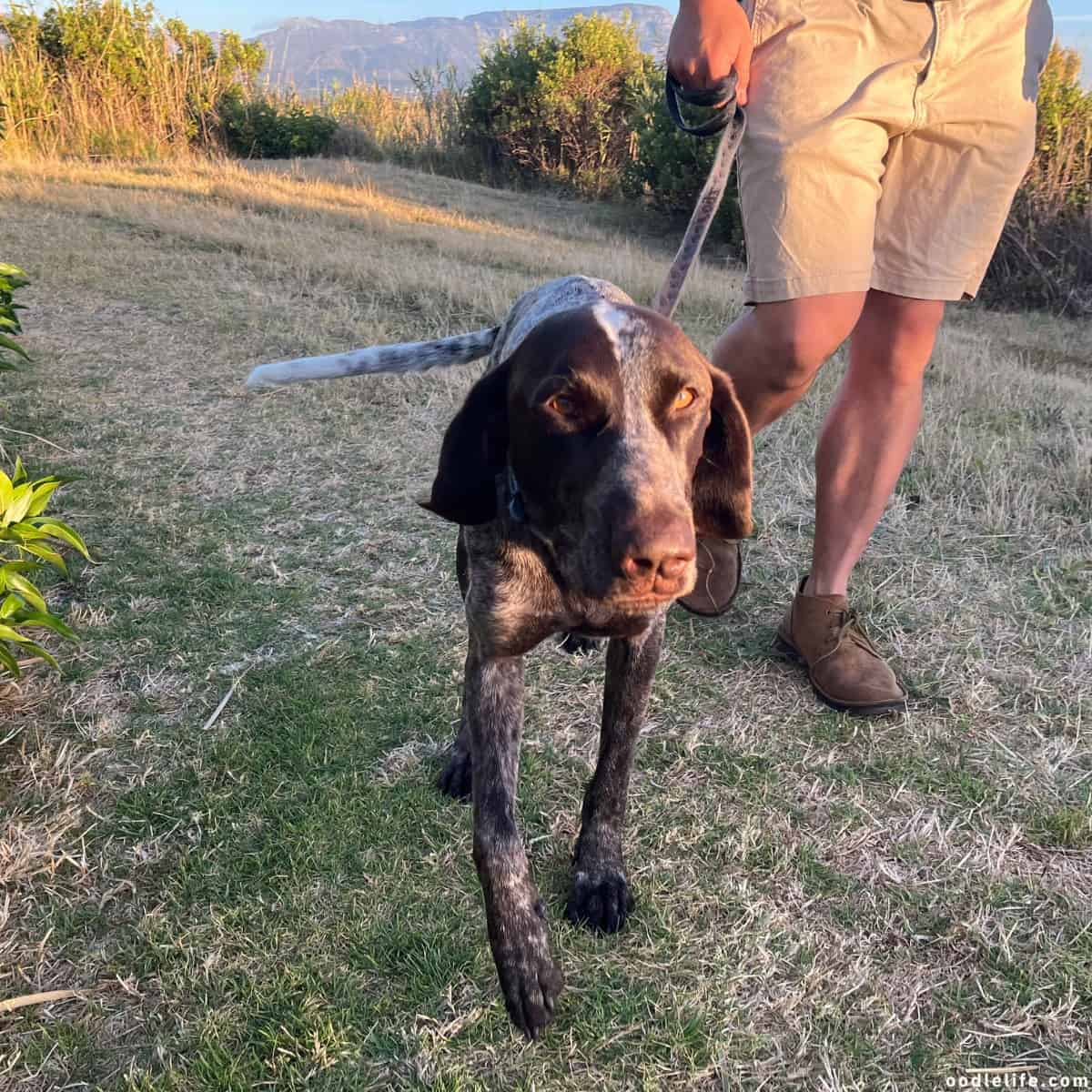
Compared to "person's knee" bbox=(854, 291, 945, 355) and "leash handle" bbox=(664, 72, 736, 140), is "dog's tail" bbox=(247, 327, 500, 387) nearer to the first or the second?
"leash handle" bbox=(664, 72, 736, 140)

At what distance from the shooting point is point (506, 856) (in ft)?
6.66

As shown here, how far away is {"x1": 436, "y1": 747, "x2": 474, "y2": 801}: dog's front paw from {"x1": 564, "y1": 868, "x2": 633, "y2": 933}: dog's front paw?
46 centimetres

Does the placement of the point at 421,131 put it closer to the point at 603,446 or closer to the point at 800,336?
the point at 800,336

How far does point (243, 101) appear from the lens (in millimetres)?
17562

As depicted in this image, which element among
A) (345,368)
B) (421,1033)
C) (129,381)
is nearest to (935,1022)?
→ (421,1033)

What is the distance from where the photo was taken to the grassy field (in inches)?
76.0

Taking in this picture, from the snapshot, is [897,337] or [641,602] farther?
[897,337]

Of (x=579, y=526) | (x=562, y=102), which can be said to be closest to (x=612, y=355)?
(x=579, y=526)

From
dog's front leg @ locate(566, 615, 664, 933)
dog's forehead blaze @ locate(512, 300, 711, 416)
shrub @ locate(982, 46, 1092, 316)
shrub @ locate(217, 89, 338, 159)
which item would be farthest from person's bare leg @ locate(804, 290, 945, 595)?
shrub @ locate(217, 89, 338, 159)

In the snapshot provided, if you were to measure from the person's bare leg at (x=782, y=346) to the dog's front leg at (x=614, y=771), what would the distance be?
999 mm

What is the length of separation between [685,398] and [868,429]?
4.36 feet

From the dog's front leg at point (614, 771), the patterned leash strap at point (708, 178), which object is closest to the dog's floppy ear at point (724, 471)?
the dog's front leg at point (614, 771)

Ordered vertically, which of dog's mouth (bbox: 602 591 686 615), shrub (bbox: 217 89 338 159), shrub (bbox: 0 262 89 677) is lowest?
shrub (bbox: 0 262 89 677)

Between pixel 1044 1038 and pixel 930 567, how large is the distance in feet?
6.97
